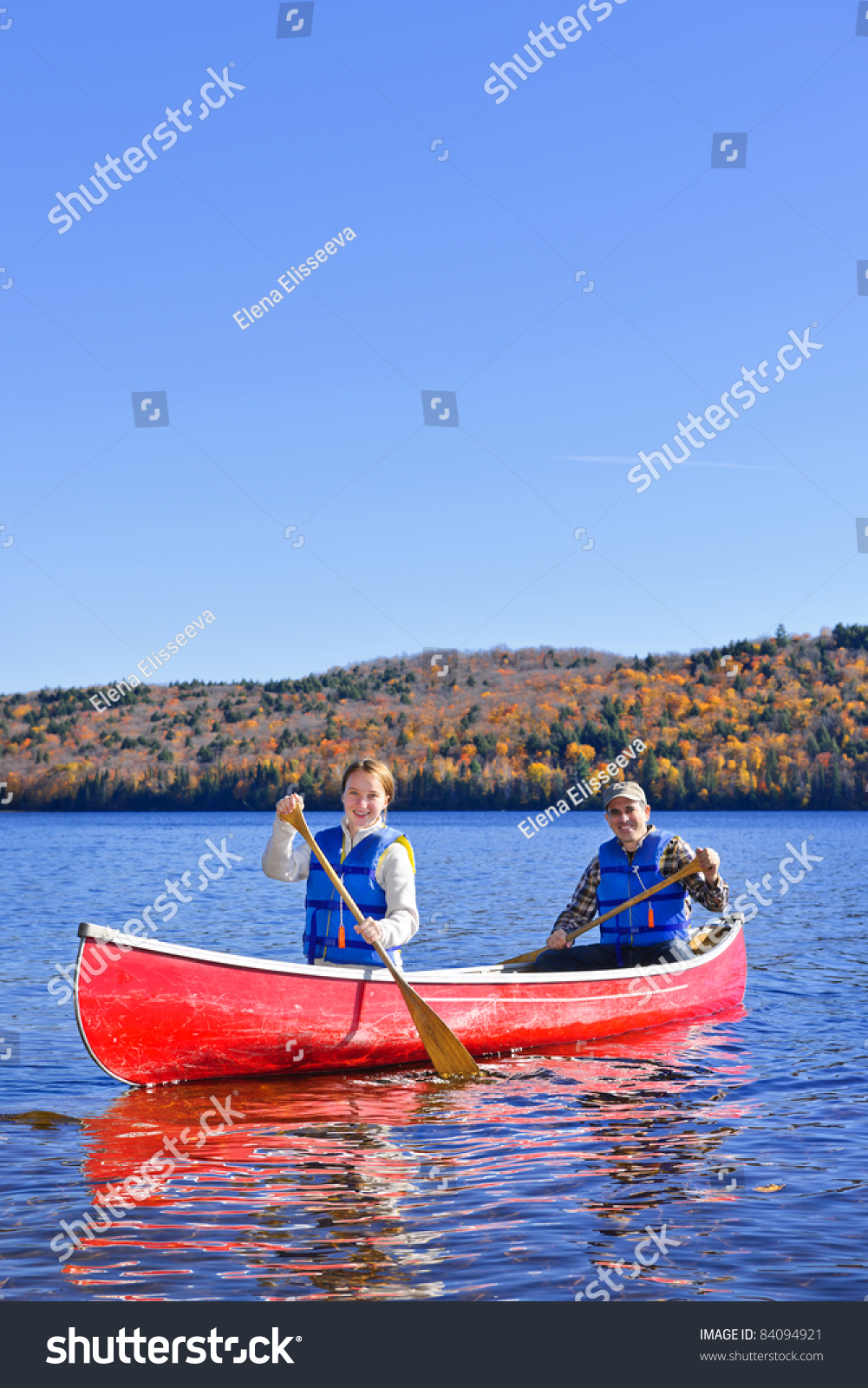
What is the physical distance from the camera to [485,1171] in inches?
225

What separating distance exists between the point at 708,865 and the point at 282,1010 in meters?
3.27

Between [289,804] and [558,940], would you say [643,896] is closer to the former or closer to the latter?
[558,940]

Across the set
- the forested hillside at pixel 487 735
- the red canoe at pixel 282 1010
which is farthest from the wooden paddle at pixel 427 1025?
the forested hillside at pixel 487 735

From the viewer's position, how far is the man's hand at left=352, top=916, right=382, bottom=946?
6.83m

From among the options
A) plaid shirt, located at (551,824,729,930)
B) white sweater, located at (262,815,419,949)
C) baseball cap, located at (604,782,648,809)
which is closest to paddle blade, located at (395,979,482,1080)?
white sweater, located at (262,815,419,949)

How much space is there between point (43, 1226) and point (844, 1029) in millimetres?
6949

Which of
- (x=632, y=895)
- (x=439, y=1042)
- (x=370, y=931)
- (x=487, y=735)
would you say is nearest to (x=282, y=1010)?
(x=370, y=931)

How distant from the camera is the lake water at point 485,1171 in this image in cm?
443

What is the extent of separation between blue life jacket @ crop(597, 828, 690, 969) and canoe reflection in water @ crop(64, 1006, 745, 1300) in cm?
104

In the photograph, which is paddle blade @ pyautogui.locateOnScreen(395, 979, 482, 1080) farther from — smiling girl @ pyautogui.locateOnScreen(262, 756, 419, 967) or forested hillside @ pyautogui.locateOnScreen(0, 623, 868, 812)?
forested hillside @ pyautogui.locateOnScreen(0, 623, 868, 812)

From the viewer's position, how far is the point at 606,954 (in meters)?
9.30

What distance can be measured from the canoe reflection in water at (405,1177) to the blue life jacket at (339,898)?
0.84 m
